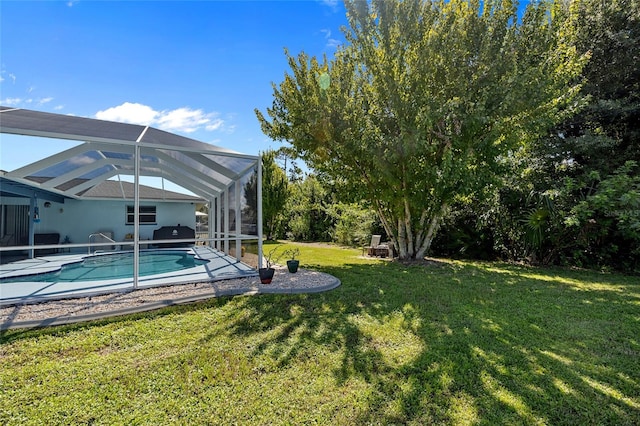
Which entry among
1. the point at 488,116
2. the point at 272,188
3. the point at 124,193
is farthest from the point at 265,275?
the point at 272,188

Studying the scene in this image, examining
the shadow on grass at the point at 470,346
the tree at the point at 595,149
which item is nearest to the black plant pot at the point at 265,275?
the shadow on grass at the point at 470,346

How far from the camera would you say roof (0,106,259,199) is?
651 cm

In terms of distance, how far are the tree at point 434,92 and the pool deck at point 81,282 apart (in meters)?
5.21

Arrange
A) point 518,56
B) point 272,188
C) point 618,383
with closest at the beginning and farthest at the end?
point 618,383
point 518,56
point 272,188

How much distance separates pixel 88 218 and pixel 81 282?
34.3 feet

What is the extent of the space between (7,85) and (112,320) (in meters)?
9.62

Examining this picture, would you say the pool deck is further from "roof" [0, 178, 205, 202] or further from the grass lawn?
"roof" [0, 178, 205, 202]

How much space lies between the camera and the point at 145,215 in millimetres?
17719

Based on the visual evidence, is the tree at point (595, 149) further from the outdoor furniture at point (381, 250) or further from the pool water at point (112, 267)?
the pool water at point (112, 267)

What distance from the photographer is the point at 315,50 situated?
11.8m

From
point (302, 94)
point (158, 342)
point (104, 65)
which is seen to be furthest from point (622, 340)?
point (104, 65)

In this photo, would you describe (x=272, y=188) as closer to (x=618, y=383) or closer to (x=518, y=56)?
(x=518, y=56)

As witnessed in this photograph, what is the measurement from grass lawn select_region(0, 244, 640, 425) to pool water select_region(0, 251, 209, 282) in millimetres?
5034

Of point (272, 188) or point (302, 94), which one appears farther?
point (272, 188)
